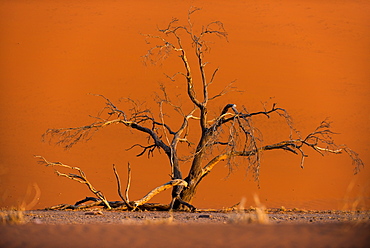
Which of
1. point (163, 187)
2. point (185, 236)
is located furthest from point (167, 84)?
point (185, 236)

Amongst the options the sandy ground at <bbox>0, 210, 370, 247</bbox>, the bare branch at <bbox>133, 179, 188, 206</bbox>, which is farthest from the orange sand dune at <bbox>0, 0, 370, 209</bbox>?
the sandy ground at <bbox>0, 210, 370, 247</bbox>

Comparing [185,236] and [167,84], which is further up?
[167,84]

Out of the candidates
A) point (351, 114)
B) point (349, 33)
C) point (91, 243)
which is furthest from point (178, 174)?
point (349, 33)

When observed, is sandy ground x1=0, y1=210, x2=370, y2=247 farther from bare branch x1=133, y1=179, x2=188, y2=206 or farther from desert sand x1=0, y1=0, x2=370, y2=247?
bare branch x1=133, y1=179, x2=188, y2=206

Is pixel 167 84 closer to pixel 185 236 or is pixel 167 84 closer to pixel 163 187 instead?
pixel 163 187

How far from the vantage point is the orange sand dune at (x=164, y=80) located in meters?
19.5

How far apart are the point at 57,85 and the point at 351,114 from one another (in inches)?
531

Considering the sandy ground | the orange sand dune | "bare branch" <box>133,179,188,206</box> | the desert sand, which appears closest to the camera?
the sandy ground

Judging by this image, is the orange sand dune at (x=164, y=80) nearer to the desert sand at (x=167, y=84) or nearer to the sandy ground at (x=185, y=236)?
the desert sand at (x=167, y=84)

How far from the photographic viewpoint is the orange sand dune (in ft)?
64.0

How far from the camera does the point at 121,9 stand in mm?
34500

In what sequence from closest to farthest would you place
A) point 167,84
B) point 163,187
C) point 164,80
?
point 163,187 → point 167,84 → point 164,80

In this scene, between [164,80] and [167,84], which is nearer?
[167,84]

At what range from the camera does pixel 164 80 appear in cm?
2795
